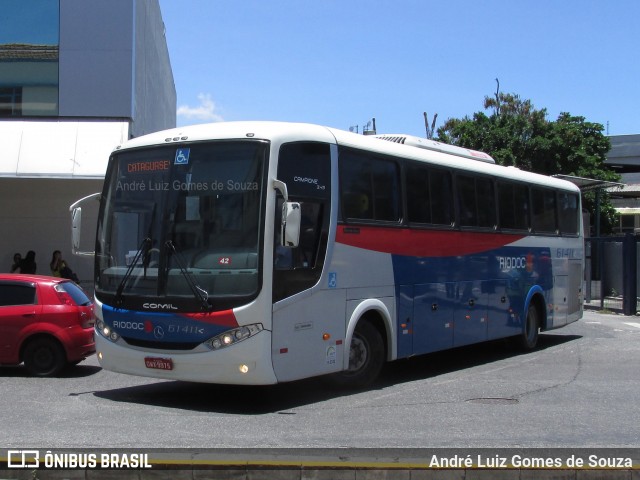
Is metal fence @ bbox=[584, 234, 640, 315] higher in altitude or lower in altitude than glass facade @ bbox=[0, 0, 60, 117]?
lower

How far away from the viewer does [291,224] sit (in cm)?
872

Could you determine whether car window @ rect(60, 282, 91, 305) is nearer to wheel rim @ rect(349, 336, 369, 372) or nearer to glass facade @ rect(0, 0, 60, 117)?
wheel rim @ rect(349, 336, 369, 372)

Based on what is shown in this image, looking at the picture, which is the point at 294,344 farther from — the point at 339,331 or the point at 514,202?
the point at 514,202

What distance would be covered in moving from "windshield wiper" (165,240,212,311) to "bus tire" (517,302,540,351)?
818 centimetres

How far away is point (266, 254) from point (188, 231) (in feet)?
3.19

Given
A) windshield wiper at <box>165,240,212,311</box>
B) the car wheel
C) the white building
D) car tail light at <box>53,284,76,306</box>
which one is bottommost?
the car wheel

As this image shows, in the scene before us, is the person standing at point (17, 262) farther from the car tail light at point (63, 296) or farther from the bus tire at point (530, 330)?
the bus tire at point (530, 330)

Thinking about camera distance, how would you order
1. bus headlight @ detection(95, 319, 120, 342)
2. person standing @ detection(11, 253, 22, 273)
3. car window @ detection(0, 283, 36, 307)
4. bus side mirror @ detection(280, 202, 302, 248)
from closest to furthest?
bus side mirror @ detection(280, 202, 302, 248), bus headlight @ detection(95, 319, 120, 342), car window @ detection(0, 283, 36, 307), person standing @ detection(11, 253, 22, 273)

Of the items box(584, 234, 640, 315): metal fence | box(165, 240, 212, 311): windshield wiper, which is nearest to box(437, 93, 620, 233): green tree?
box(584, 234, 640, 315): metal fence

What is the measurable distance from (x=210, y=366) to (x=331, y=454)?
8.80 ft

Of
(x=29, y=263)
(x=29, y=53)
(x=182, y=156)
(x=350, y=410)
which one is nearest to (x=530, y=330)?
(x=350, y=410)

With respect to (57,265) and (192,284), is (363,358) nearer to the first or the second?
(192,284)

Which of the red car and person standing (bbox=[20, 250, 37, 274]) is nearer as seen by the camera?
the red car

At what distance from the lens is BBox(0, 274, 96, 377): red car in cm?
1193
